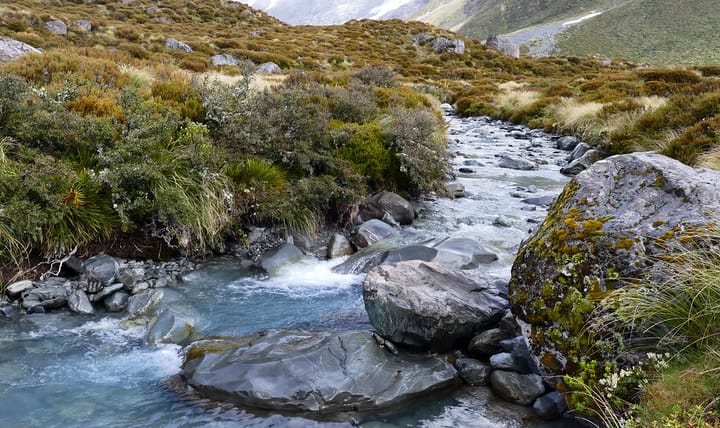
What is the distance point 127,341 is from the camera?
5.66m

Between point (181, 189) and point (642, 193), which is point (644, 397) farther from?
point (181, 189)

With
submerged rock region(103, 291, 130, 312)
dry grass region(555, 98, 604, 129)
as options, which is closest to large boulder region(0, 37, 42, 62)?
submerged rock region(103, 291, 130, 312)

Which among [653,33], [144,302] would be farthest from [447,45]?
[144,302]

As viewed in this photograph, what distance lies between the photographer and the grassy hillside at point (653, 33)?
77062 millimetres

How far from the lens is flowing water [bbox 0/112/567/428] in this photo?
436 centimetres

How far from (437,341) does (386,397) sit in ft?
3.22

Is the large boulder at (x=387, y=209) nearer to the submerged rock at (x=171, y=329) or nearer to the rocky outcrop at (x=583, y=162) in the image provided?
the submerged rock at (x=171, y=329)

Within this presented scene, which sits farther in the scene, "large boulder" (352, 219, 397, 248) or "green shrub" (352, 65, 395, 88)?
"green shrub" (352, 65, 395, 88)

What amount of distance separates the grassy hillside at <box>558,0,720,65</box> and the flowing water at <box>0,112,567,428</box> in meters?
79.2

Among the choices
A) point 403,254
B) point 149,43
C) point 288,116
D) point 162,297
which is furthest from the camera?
point 149,43

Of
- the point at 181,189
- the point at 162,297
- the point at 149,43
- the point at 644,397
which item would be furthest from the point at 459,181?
Answer: the point at 149,43

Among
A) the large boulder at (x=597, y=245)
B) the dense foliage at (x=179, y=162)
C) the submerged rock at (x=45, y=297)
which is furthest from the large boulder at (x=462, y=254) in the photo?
the submerged rock at (x=45, y=297)

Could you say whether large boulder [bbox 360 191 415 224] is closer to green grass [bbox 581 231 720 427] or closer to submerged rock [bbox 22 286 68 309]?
submerged rock [bbox 22 286 68 309]

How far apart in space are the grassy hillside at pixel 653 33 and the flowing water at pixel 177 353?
79.2m
